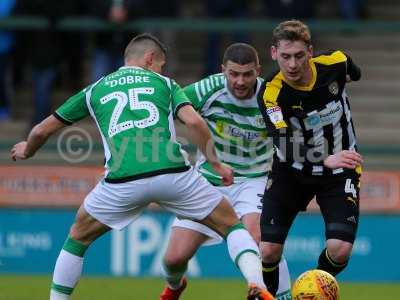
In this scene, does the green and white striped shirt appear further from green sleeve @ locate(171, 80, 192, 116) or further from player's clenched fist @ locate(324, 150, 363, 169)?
player's clenched fist @ locate(324, 150, 363, 169)

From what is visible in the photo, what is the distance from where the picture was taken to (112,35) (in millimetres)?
15742

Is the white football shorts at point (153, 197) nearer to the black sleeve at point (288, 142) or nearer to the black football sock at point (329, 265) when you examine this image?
the black sleeve at point (288, 142)

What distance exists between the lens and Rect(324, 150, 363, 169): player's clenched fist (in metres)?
8.78

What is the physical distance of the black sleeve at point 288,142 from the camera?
9180mm

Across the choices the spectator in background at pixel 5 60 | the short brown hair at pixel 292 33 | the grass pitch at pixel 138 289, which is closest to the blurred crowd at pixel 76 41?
the spectator in background at pixel 5 60

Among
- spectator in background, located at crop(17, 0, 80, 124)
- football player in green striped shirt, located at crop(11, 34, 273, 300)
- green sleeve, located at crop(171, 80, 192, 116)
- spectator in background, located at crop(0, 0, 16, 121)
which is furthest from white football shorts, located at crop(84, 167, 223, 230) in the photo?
spectator in background, located at crop(0, 0, 16, 121)

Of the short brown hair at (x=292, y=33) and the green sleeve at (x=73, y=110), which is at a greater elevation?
the short brown hair at (x=292, y=33)

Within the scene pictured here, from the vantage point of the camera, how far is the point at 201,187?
8.84 metres

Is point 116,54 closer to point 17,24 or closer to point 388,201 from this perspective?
point 17,24

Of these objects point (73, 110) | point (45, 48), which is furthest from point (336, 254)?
point (45, 48)

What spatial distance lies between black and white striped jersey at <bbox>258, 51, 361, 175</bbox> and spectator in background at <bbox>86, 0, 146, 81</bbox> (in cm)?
650

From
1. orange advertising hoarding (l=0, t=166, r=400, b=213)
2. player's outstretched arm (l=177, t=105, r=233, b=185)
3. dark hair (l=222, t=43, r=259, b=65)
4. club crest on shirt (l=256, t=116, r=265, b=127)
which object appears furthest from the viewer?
orange advertising hoarding (l=0, t=166, r=400, b=213)

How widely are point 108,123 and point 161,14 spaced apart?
24.8ft

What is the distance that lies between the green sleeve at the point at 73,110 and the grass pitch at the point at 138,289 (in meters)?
2.51
